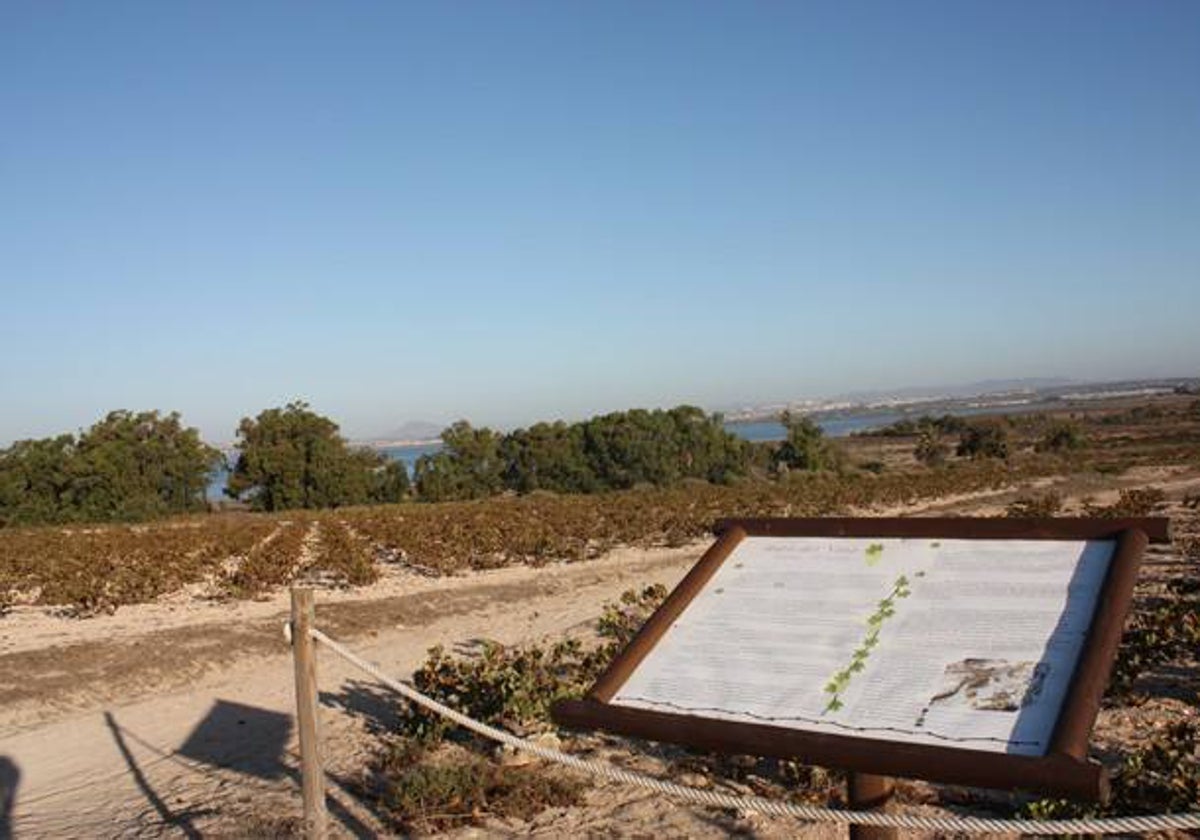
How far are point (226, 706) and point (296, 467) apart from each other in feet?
102

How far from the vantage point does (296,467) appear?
38156 mm

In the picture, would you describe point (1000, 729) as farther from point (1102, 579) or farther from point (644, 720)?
point (644, 720)

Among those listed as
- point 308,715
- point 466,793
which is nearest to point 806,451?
point 466,793

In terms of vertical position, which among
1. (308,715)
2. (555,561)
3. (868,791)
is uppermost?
(308,715)

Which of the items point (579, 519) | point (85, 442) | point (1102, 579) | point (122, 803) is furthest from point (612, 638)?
point (85, 442)

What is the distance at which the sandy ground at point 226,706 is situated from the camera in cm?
547

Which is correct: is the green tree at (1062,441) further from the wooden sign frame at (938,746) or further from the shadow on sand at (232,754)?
the wooden sign frame at (938,746)

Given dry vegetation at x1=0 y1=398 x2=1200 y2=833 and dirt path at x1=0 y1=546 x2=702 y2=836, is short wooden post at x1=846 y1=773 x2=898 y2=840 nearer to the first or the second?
dry vegetation at x1=0 y1=398 x2=1200 y2=833

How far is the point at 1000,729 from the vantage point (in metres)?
2.38

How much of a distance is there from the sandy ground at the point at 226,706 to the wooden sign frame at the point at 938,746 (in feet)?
7.48

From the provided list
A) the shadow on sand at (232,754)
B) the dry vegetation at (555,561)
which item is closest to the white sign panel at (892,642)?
the dry vegetation at (555,561)

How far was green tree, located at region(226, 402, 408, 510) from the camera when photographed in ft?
125

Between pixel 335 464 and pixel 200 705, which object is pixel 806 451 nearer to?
pixel 335 464

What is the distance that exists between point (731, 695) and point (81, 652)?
32.2 feet
